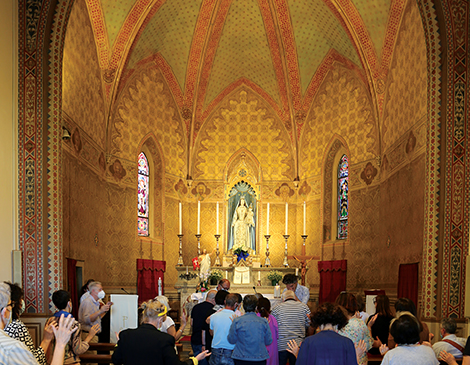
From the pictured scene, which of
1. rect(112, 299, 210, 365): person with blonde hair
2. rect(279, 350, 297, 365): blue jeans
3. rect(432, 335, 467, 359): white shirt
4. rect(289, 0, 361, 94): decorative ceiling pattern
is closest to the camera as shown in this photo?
rect(112, 299, 210, 365): person with blonde hair

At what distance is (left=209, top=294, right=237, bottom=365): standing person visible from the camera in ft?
21.2

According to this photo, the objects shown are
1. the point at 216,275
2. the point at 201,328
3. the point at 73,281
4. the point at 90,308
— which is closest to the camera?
the point at 201,328

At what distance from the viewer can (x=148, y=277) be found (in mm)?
16156

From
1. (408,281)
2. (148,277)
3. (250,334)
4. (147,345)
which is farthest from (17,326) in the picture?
(148,277)

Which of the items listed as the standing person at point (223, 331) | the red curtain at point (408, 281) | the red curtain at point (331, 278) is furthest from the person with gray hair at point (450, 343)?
the red curtain at point (331, 278)

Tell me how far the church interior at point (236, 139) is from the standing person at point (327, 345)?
204 inches

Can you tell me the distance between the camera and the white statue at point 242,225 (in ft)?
58.4

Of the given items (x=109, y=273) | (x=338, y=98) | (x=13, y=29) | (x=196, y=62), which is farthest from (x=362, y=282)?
(x=13, y=29)

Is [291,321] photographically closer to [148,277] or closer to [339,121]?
[148,277]

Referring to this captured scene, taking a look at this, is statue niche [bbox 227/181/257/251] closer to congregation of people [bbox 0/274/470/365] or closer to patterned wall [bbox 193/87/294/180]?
patterned wall [bbox 193/87/294/180]

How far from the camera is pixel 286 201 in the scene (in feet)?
60.7

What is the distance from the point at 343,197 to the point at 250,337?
457 inches

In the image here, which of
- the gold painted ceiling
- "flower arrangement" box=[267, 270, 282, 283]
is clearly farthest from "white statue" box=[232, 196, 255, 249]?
the gold painted ceiling

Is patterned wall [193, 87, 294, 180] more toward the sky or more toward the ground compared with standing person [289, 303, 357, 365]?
more toward the sky
